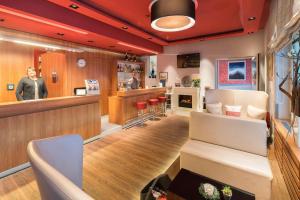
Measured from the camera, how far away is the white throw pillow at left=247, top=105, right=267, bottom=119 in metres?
3.64

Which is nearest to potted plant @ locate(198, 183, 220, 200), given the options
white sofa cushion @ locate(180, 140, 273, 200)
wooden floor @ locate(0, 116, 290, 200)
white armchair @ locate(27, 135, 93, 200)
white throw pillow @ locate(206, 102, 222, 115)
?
white sofa cushion @ locate(180, 140, 273, 200)

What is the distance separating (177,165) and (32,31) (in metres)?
4.64

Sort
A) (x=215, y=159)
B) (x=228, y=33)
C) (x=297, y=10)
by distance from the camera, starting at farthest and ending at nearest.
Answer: (x=228, y=33), (x=215, y=159), (x=297, y=10)

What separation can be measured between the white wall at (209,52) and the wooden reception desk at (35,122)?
15.3 feet

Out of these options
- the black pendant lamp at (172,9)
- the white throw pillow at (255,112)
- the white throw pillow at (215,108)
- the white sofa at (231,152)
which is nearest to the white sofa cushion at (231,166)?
the white sofa at (231,152)

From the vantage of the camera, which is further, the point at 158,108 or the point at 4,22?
the point at 158,108

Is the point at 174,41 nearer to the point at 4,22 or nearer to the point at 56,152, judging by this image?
the point at 4,22

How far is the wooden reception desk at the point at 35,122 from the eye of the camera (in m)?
2.69

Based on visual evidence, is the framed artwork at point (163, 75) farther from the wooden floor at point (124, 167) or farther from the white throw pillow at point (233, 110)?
the white throw pillow at point (233, 110)

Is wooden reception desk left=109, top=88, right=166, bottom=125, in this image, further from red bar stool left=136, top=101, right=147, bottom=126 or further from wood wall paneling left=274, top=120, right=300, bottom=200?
wood wall paneling left=274, top=120, right=300, bottom=200

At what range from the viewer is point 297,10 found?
173 centimetres

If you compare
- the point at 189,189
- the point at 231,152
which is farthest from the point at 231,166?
the point at 189,189

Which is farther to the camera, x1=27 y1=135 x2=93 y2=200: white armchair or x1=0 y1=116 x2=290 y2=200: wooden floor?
x1=0 y1=116 x2=290 y2=200: wooden floor

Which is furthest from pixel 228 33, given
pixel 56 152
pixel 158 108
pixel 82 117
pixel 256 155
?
pixel 56 152
